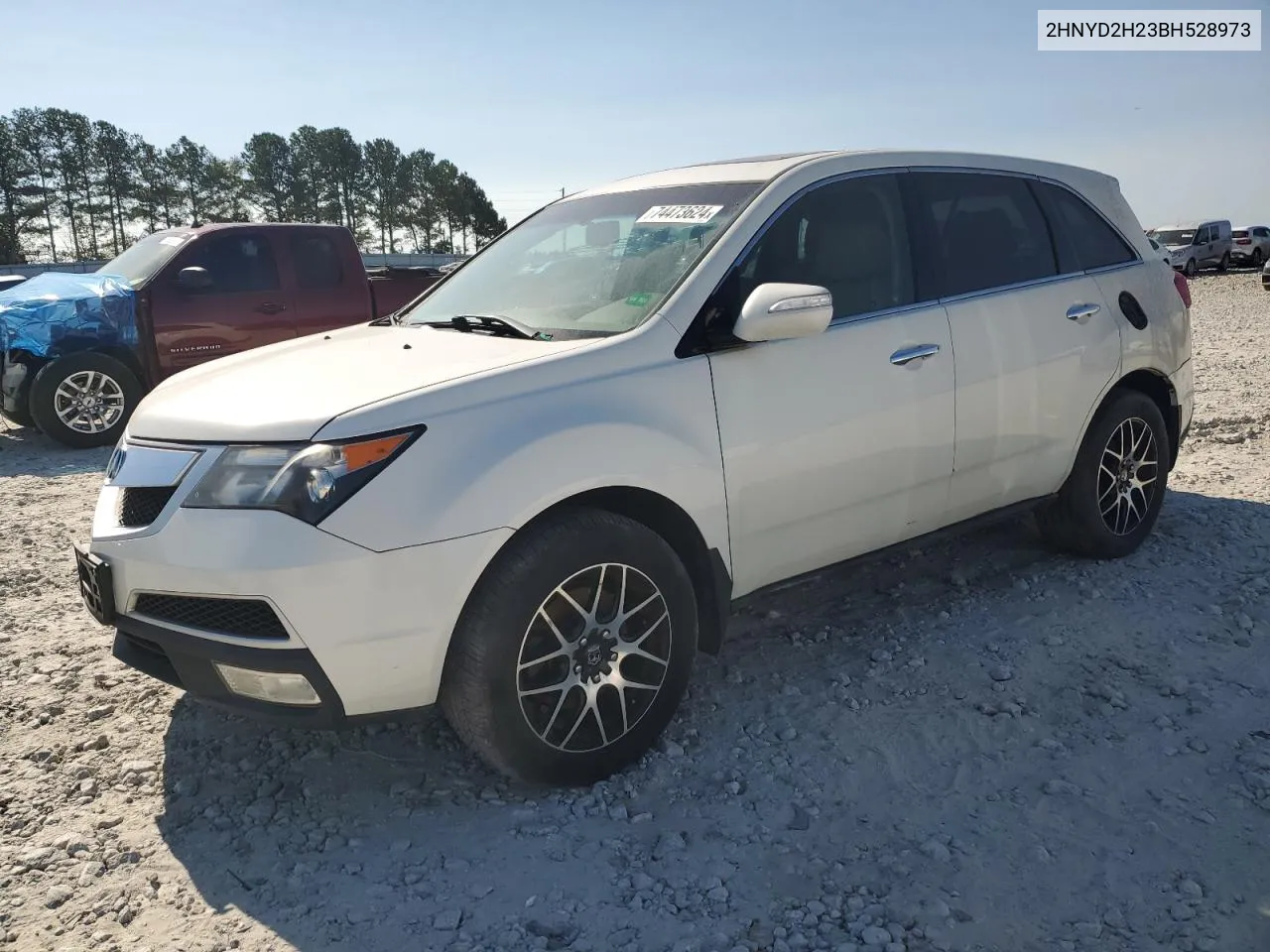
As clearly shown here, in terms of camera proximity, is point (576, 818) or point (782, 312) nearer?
point (576, 818)

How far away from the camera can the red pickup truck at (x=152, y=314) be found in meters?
8.16

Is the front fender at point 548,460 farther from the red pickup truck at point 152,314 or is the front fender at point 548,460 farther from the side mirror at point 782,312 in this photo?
the red pickup truck at point 152,314

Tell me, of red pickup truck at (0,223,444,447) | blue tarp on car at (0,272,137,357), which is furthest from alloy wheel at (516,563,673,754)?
blue tarp on car at (0,272,137,357)

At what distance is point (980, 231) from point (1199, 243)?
36.2 meters

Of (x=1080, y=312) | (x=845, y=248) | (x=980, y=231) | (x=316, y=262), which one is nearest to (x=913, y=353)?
(x=845, y=248)

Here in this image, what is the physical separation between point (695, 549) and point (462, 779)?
102 cm

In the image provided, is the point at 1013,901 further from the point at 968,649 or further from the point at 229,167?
the point at 229,167

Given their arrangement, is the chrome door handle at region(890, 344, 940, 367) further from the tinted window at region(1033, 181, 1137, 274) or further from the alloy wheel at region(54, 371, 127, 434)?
the alloy wheel at region(54, 371, 127, 434)

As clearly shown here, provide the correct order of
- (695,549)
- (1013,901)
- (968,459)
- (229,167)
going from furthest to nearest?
(229,167), (968,459), (695,549), (1013,901)

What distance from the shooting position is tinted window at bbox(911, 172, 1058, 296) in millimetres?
3807

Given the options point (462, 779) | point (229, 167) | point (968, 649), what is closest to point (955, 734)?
point (968, 649)

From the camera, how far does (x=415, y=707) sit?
2.65 metres

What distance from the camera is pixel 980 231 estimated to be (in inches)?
157

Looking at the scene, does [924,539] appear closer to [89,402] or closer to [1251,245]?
[89,402]
